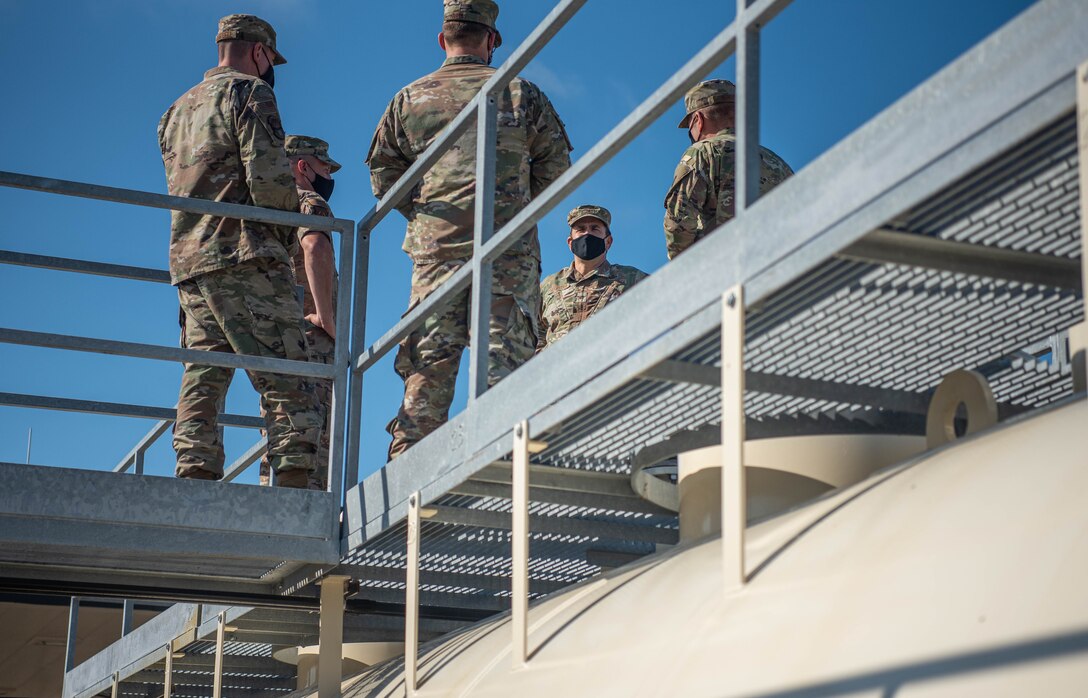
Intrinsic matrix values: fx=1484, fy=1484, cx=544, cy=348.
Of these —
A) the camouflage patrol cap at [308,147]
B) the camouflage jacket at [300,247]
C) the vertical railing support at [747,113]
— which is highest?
the camouflage patrol cap at [308,147]

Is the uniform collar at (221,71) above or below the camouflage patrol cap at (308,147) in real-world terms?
below

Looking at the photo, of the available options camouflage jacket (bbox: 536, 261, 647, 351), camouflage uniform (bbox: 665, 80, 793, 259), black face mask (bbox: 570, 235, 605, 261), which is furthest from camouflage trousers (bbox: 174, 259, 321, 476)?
black face mask (bbox: 570, 235, 605, 261)

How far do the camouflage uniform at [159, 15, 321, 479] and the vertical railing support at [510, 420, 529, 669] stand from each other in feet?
9.04

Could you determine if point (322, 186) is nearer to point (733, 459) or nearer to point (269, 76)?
point (269, 76)

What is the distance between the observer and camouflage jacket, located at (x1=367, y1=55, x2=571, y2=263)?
7281 mm

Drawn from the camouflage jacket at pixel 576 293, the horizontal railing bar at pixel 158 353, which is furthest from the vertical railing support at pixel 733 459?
the camouflage jacket at pixel 576 293

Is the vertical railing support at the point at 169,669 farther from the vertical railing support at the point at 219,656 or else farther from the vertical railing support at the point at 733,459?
the vertical railing support at the point at 733,459

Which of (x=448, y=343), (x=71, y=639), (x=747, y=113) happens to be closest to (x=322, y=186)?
(x=448, y=343)

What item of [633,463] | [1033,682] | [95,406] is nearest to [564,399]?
[633,463]

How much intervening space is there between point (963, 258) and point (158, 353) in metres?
4.12

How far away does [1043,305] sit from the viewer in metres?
3.78

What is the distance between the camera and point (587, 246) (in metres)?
11.9

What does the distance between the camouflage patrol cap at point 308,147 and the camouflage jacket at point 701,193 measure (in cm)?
276

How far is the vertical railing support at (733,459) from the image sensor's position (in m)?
3.51
